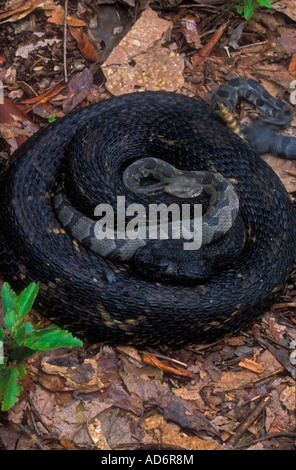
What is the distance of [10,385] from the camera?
4148mm

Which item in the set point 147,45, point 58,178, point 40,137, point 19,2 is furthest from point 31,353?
point 19,2

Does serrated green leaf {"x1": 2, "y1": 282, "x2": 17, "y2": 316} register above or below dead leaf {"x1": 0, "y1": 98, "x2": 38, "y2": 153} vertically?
below

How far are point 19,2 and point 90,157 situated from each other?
302 centimetres

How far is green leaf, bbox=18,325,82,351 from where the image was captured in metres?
4.11

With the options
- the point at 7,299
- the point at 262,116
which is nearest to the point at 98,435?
the point at 7,299

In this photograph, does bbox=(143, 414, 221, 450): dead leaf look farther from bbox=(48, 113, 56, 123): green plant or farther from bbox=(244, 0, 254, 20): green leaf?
bbox=(244, 0, 254, 20): green leaf

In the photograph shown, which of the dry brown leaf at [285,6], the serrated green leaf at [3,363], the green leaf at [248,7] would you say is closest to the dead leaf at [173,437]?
the serrated green leaf at [3,363]

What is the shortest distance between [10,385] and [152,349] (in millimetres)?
1570

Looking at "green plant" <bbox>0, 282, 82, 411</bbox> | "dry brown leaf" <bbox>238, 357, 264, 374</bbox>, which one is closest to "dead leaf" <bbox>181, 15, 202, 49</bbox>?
"dry brown leaf" <bbox>238, 357, 264, 374</bbox>

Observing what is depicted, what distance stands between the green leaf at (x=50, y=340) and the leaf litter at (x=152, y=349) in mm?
735

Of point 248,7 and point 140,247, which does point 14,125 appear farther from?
point 248,7

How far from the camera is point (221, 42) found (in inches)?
304

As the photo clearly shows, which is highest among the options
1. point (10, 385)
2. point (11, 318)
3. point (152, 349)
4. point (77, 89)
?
point (77, 89)

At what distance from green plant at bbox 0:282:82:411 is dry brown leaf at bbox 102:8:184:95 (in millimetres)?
3711
